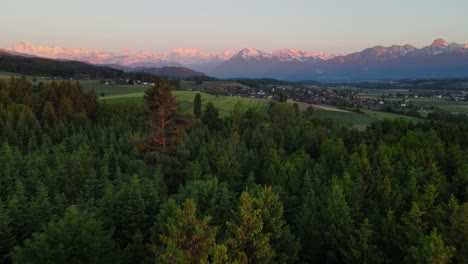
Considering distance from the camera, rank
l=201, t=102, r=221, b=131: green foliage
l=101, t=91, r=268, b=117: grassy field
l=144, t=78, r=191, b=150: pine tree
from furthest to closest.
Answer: l=101, t=91, r=268, b=117: grassy field → l=201, t=102, r=221, b=131: green foliage → l=144, t=78, r=191, b=150: pine tree

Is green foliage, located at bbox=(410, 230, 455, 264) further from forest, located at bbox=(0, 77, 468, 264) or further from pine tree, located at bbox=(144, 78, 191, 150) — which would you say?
pine tree, located at bbox=(144, 78, 191, 150)

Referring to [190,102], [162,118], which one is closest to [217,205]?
[162,118]

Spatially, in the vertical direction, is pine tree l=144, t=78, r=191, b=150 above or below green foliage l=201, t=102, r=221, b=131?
above

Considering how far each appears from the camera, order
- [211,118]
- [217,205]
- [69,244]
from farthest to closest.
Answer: [211,118]
[217,205]
[69,244]

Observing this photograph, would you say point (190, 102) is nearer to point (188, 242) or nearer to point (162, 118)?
point (162, 118)

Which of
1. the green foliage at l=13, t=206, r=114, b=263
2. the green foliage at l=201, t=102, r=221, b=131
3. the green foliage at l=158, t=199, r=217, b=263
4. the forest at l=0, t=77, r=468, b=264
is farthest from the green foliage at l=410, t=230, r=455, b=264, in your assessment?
the green foliage at l=201, t=102, r=221, b=131

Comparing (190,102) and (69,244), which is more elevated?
(69,244)

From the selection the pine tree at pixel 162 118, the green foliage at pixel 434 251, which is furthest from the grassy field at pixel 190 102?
the green foliage at pixel 434 251

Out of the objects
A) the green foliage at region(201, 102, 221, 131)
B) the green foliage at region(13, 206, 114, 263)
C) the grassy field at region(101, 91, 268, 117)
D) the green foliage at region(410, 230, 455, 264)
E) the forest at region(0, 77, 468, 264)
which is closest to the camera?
the green foliage at region(13, 206, 114, 263)

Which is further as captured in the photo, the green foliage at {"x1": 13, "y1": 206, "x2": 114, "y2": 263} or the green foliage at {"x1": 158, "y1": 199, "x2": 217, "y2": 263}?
the green foliage at {"x1": 13, "y1": 206, "x2": 114, "y2": 263}

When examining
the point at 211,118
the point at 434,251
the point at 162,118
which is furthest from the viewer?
the point at 211,118
